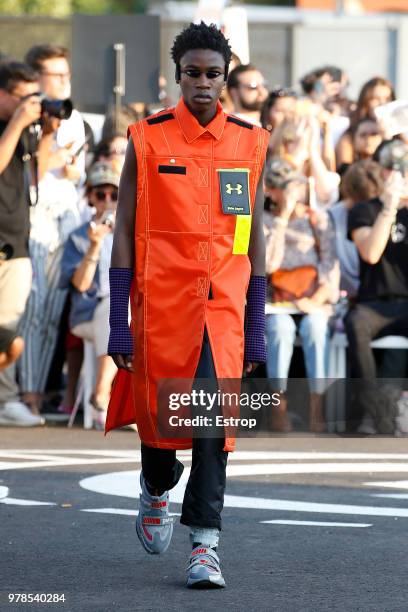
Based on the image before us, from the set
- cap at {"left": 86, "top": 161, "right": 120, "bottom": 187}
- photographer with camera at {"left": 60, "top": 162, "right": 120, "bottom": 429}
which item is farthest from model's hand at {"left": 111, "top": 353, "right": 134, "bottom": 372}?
cap at {"left": 86, "top": 161, "right": 120, "bottom": 187}

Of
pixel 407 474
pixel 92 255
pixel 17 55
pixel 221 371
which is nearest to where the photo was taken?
pixel 221 371

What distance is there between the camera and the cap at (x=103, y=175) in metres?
12.4

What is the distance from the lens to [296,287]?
1252 centimetres

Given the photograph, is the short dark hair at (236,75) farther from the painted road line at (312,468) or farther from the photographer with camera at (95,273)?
the painted road line at (312,468)

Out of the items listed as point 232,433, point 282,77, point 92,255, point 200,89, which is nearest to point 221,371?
point 232,433

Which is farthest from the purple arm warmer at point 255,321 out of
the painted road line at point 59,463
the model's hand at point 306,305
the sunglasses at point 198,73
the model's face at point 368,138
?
the model's face at point 368,138

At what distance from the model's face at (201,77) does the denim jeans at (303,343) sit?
580 centimetres

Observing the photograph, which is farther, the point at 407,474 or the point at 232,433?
the point at 407,474

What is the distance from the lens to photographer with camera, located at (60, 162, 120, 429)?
12.2 meters

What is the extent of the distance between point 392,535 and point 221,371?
149cm

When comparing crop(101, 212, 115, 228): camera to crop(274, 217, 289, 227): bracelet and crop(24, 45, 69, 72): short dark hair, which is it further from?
crop(24, 45, 69, 72): short dark hair

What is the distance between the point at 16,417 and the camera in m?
12.2

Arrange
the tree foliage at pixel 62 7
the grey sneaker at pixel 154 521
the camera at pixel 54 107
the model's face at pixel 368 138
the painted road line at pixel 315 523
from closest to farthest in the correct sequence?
the grey sneaker at pixel 154 521
the painted road line at pixel 315 523
the camera at pixel 54 107
the model's face at pixel 368 138
the tree foliage at pixel 62 7

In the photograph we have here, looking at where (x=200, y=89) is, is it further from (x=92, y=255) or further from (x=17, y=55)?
(x=17, y=55)
